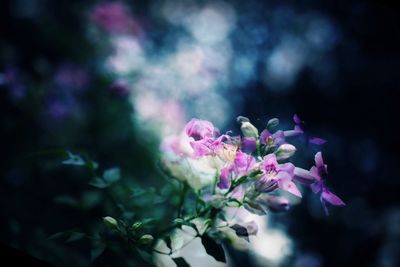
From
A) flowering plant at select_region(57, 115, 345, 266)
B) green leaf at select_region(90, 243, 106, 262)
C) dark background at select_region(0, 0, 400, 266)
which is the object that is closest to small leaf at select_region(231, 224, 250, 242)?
flowering plant at select_region(57, 115, 345, 266)

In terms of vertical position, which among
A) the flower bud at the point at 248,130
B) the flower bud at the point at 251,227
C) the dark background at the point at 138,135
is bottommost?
the dark background at the point at 138,135

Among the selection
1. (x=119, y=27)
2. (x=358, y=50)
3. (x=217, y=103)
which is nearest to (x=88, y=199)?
(x=217, y=103)

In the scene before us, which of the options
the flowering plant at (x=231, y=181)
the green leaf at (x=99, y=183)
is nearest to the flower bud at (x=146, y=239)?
the flowering plant at (x=231, y=181)

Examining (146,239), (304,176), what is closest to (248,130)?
(304,176)

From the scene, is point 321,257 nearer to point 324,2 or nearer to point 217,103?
point 217,103

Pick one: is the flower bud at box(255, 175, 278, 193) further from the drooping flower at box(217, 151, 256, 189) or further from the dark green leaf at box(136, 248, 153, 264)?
the dark green leaf at box(136, 248, 153, 264)

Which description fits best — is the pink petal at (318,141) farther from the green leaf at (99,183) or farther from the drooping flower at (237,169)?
the green leaf at (99,183)
